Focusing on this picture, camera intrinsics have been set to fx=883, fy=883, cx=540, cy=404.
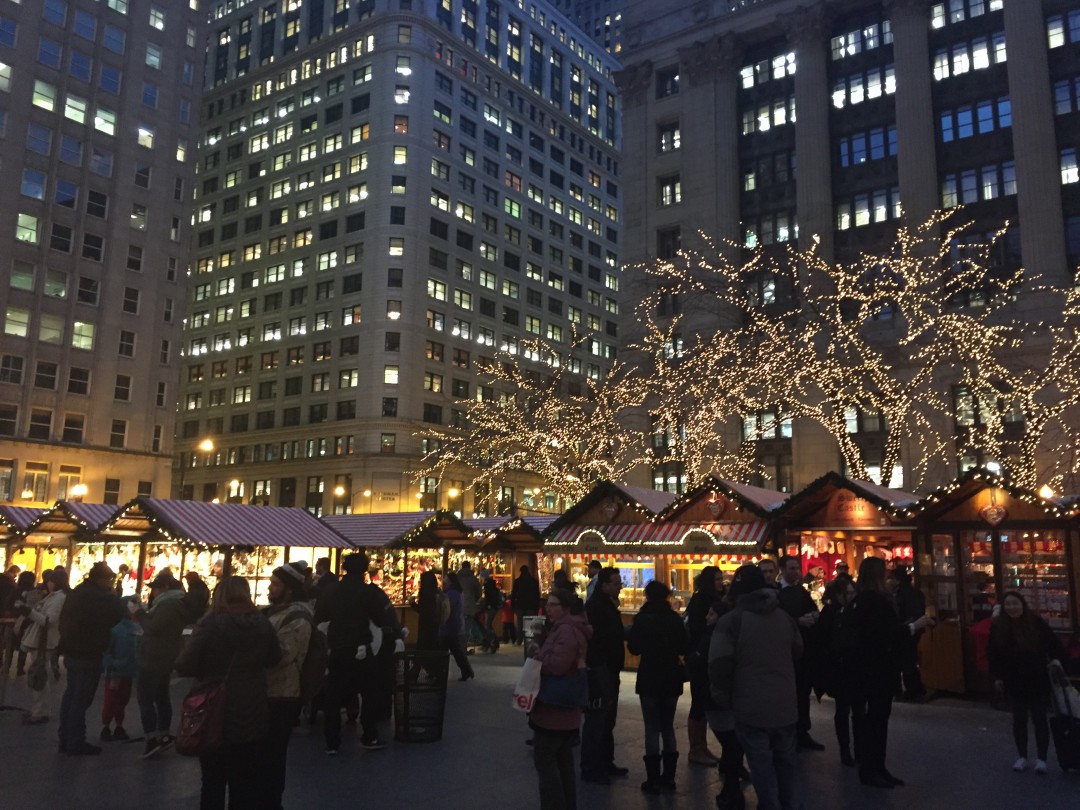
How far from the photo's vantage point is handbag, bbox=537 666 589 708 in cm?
655

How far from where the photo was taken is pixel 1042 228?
134 feet

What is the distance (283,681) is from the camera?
22.7 ft

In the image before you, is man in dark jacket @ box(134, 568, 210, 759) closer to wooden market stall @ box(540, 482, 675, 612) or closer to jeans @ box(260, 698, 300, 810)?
jeans @ box(260, 698, 300, 810)

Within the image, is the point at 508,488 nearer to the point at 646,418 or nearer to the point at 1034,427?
the point at 646,418

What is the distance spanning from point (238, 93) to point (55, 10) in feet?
105

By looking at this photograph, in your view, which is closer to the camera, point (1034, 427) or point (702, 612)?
point (702, 612)

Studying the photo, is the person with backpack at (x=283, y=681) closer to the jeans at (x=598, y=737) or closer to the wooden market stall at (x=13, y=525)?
the jeans at (x=598, y=737)

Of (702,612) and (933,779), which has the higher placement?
(702,612)

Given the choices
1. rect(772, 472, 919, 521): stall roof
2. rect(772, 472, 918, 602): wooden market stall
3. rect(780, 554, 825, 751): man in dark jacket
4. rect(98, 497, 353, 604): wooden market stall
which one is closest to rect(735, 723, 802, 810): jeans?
rect(780, 554, 825, 751): man in dark jacket

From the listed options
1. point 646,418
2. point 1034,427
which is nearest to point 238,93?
point 646,418

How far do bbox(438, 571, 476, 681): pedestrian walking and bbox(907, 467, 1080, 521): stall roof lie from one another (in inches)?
343

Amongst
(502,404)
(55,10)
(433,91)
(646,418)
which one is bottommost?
(646,418)

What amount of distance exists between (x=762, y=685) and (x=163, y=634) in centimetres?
678

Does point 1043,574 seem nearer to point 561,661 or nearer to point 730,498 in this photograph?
point 730,498
